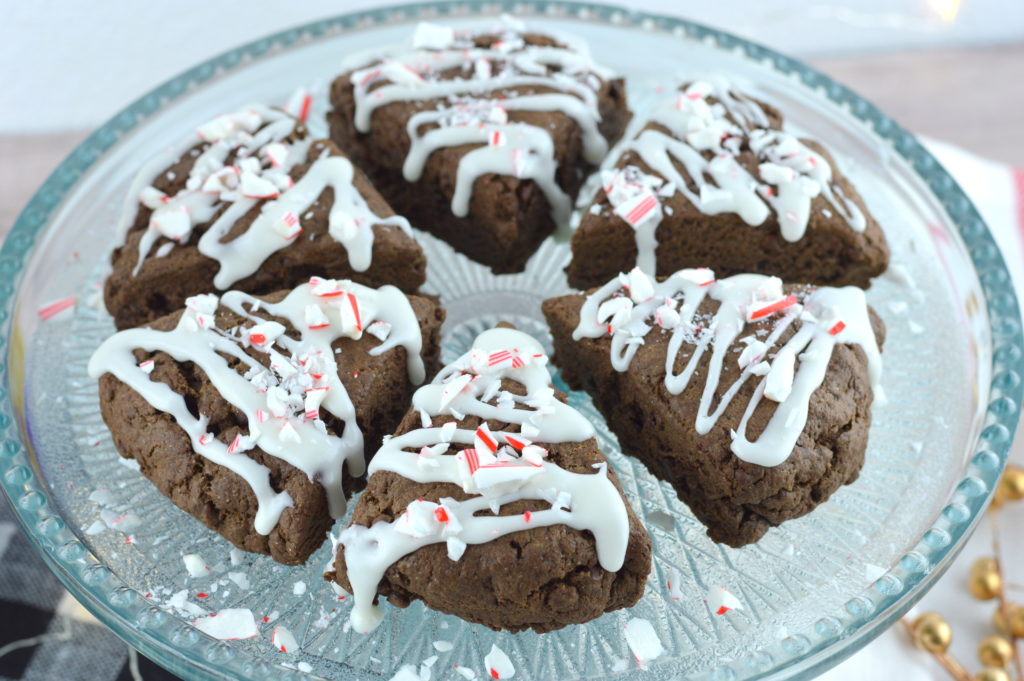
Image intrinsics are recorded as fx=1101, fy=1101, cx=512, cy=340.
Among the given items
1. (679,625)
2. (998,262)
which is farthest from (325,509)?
(998,262)

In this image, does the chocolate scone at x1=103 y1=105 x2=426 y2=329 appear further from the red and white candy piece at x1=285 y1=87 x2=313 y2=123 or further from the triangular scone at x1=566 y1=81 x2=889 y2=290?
the triangular scone at x1=566 y1=81 x2=889 y2=290

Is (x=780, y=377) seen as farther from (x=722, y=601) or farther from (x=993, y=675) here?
(x=993, y=675)

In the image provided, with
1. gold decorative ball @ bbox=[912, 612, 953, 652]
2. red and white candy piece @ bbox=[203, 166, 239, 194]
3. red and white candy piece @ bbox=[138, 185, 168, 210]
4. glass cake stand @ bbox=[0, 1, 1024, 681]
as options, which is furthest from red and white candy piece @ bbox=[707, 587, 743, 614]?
red and white candy piece @ bbox=[138, 185, 168, 210]

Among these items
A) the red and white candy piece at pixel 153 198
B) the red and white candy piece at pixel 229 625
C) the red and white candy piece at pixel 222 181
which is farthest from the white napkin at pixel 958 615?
the red and white candy piece at pixel 153 198

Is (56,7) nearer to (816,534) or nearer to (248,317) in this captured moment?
(248,317)

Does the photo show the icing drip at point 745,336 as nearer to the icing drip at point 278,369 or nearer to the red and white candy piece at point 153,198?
the icing drip at point 278,369

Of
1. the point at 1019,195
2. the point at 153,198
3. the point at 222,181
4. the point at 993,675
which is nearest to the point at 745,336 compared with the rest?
the point at 993,675
